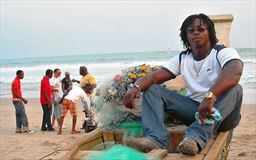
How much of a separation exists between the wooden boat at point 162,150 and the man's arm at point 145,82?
53cm

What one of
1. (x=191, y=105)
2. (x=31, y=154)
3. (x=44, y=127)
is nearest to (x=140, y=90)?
(x=191, y=105)

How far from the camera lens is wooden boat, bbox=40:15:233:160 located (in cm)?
299

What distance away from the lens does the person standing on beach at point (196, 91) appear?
128 inches

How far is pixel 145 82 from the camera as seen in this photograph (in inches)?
151

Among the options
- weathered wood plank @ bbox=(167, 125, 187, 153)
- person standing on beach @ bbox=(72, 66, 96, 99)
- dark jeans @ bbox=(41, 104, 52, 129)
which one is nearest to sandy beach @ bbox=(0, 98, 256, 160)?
dark jeans @ bbox=(41, 104, 52, 129)

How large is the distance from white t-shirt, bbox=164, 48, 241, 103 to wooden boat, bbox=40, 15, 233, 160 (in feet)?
1.48

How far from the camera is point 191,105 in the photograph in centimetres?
381

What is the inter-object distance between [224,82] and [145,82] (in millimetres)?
818

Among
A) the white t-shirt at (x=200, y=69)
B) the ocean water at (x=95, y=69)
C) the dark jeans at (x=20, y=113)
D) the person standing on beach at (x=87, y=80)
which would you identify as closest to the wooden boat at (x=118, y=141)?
the white t-shirt at (x=200, y=69)

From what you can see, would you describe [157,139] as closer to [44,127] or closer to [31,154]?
[31,154]

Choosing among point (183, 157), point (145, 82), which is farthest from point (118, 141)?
point (183, 157)

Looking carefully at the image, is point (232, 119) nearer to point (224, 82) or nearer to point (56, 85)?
point (224, 82)

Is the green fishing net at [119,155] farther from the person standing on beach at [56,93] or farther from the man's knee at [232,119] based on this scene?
the person standing on beach at [56,93]

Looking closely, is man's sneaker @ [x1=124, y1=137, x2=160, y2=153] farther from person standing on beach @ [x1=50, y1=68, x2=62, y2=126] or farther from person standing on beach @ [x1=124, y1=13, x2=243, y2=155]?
person standing on beach @ [x1=50, y1=68, x2=62, y2=126]
